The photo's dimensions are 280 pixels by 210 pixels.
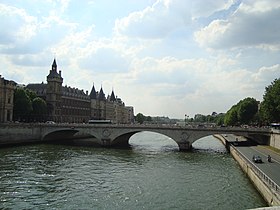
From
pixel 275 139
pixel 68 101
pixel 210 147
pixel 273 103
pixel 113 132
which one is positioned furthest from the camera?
pixel 68 101

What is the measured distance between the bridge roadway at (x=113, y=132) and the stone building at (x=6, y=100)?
36.9 ft

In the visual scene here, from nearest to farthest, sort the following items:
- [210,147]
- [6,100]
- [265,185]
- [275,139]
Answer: [265,185]
[275,139]
[210,147]
[6,100]

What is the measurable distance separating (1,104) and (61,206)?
2578 inches

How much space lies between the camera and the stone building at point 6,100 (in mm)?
83125

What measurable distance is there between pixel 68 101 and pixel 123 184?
10372 centimetres

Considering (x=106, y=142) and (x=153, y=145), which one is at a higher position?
→ (x=106, y=142)

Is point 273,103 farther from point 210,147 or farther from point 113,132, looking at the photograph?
point 113,132

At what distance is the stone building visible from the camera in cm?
8312

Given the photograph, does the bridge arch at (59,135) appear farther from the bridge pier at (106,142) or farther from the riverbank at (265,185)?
the riverbank at (265,185)

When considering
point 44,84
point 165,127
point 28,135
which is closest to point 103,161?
point 165,127

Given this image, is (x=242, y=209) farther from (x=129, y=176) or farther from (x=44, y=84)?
(x=44, y=84)

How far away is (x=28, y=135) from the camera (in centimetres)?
7644

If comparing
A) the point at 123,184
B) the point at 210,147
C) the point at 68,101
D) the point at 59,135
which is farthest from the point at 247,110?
the point at 123,184

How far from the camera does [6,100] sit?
8394cm
